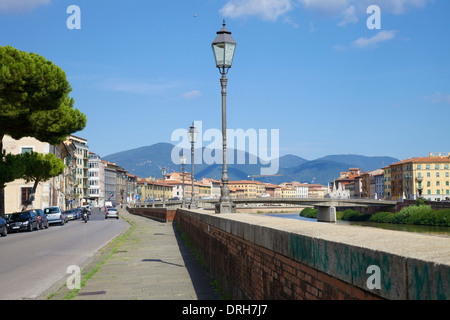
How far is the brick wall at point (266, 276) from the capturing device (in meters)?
3.73

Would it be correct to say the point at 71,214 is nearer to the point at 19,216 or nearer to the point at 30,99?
the point at 19,216

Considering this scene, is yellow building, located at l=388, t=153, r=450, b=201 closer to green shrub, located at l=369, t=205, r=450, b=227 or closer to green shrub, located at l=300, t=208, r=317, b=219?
green shrub, located at l=300, t=208, r=317, b=219

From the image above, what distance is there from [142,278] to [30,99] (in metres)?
22.1

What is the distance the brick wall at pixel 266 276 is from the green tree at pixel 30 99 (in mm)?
22881

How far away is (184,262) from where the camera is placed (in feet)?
49.1

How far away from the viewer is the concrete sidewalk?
969 cm

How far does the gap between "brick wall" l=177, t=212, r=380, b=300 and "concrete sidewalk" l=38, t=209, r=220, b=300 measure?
97 centimetres

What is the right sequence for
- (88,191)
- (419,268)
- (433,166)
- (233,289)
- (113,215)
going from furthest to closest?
(88,191) < (433,166) < (113,215) < (233,289) < (419,268)

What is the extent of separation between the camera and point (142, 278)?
39.0ft

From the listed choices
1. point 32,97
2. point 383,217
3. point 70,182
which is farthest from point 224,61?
point 70,182
